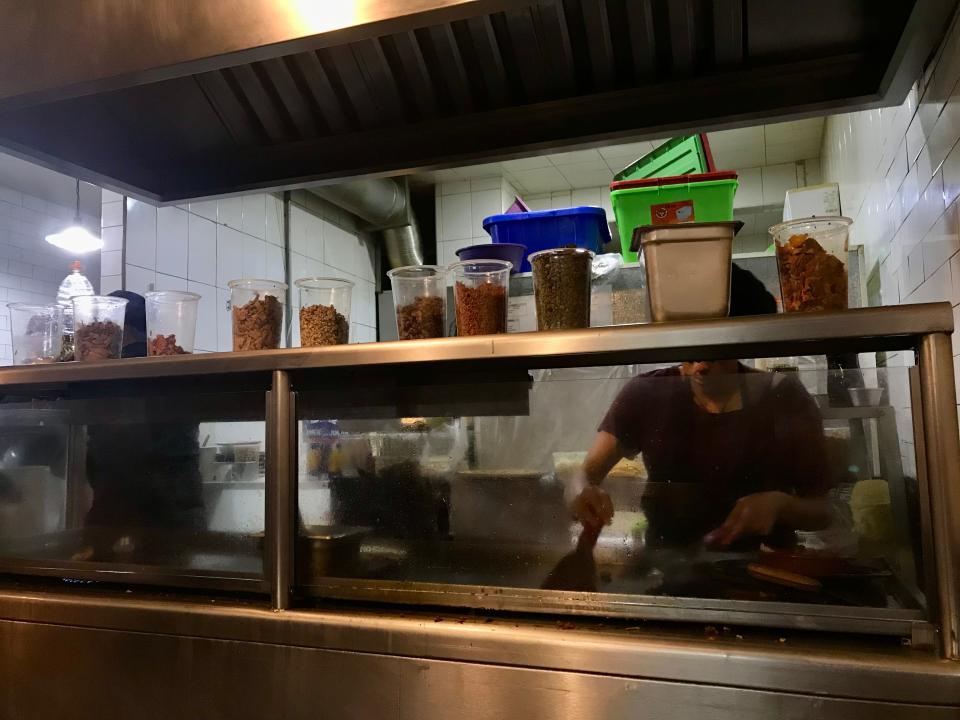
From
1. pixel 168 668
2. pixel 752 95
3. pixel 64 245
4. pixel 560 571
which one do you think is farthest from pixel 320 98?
pixel 64 245

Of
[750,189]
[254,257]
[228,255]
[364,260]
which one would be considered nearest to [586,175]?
[750,189]

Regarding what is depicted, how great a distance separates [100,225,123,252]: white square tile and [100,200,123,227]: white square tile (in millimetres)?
19

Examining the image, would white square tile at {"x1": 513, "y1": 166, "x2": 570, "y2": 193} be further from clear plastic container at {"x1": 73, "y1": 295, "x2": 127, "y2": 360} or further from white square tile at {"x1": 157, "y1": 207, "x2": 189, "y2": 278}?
clear plastic container at {"x1": 73, "y1": 295, "x2": 127, "y2": 360}

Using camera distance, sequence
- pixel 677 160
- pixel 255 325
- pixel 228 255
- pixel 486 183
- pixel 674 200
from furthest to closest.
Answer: pixel 486 183 < pixel 228 255 < pixel 677 160 < pixel 674 200 < pixel 255 325

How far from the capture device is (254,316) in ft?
4.20

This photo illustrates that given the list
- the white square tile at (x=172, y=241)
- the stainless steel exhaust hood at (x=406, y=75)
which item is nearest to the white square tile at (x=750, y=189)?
the stainless steel exhaust hood at (x=406, y=75)

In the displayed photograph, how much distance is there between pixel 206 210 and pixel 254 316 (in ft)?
5.55

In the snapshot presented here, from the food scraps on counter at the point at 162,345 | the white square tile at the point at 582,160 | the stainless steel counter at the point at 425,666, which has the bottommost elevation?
the stainless steel counter at the point at 425,666

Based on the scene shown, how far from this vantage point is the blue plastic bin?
5.34ft

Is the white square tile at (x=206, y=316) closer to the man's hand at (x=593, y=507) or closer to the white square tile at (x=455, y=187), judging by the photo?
the white square tile at (x=455, y=187)

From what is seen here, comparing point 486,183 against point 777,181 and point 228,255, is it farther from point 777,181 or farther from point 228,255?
point 777,181

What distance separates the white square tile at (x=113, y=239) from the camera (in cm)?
234

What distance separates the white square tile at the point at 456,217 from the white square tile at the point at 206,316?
1.70 m

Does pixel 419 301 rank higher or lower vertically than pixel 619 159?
lower
